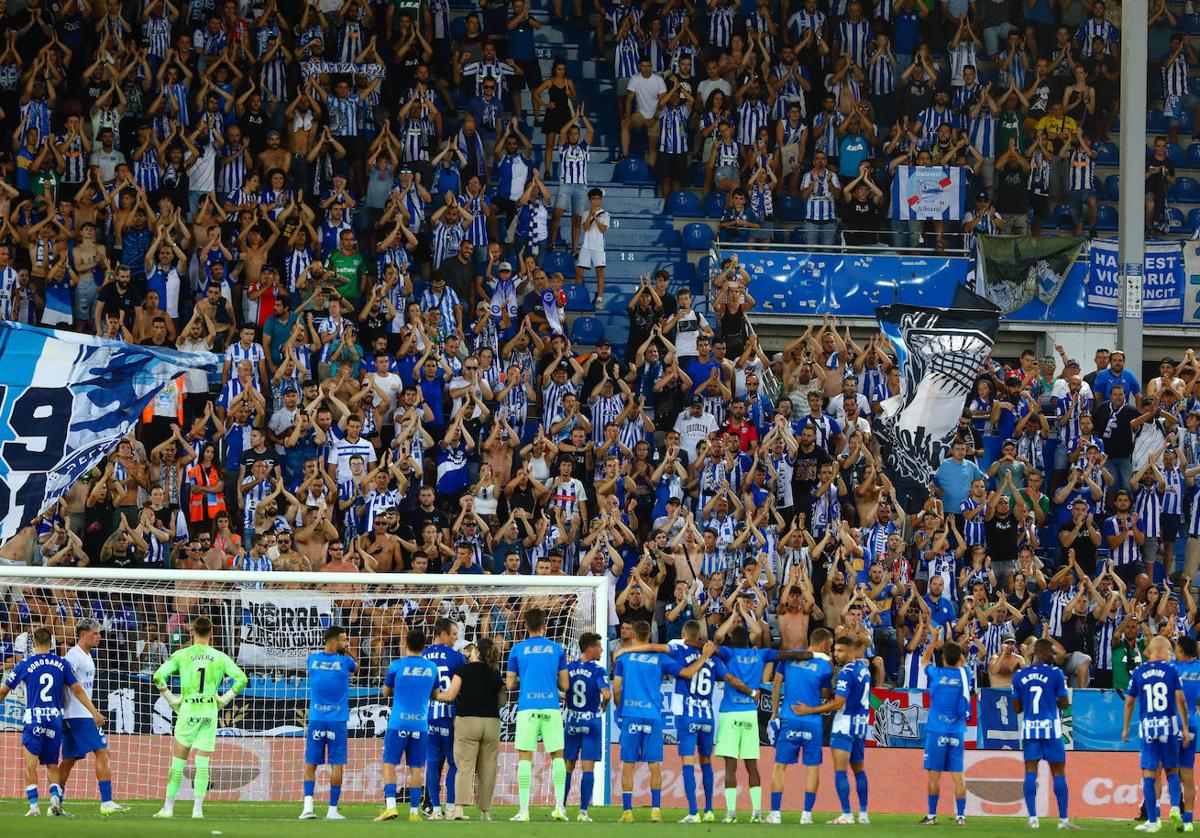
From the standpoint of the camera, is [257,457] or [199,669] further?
[257,457]

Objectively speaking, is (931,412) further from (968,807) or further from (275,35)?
(275,35)

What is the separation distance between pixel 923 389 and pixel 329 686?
9.87 metres

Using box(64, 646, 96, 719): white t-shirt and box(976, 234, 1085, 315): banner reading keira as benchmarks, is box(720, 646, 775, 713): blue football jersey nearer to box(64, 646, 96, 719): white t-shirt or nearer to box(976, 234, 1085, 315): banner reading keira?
box(64, 646, 96, 719): white t-shirt

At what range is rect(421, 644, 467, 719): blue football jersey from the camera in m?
17.0

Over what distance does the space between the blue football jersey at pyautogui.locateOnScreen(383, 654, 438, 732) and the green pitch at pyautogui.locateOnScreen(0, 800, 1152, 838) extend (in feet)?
3.01

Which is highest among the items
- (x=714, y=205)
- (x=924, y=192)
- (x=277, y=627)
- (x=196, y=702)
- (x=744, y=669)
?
(x=924, y=192)

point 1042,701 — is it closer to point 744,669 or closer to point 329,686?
point 744,669

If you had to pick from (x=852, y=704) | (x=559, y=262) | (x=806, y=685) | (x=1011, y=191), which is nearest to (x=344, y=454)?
(x=559, y=262)

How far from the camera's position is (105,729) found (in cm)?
1909

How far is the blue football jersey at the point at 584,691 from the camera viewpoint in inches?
693

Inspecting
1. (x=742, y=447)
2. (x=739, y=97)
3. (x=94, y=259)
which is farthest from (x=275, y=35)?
(x=742, y=447)

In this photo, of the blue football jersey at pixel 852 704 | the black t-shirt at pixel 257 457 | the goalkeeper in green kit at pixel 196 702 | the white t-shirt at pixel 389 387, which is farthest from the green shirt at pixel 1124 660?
the goalkeeper in green kit at pixel 196 702

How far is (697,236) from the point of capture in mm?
28250

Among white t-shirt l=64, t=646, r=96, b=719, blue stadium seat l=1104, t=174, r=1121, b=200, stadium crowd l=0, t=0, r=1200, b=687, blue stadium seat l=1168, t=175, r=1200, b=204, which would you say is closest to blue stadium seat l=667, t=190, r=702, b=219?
stadium crowd l=0, t=0, r=1200, b=687
